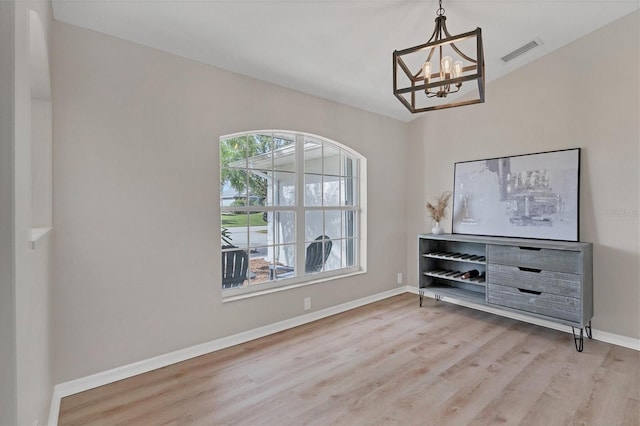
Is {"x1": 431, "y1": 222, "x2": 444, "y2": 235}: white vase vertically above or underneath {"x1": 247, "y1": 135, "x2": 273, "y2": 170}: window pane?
underneath

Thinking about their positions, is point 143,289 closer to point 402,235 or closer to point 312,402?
point 312,402

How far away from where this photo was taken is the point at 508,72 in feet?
12.2

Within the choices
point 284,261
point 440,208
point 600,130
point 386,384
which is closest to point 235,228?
point 284,261

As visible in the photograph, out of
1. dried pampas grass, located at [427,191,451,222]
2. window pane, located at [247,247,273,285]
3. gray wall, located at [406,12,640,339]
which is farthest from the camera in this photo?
dried pampas grass, located at [427,191,451,222]

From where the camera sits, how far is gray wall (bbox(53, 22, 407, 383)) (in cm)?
223

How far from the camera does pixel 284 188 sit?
354 centimetres

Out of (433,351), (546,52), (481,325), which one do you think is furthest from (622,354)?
(546,52)

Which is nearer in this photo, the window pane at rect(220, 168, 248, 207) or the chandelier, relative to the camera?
the chandelier

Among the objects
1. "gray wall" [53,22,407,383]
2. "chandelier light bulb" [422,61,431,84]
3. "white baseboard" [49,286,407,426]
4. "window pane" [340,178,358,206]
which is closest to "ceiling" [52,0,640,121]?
"gray wall" [53,22,407,383]

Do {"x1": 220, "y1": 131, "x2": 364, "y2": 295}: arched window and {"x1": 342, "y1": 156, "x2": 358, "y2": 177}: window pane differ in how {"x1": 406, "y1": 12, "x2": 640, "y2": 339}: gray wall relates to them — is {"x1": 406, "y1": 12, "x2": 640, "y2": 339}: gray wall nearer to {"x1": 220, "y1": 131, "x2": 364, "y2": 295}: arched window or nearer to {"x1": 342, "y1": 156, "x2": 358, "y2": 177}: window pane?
{"x1": 342, "y1": 156, "x2": 358, "y2": 177}: window pane

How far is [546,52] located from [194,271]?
420cm

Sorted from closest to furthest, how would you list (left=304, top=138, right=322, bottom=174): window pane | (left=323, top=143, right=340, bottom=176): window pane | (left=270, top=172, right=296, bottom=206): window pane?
(left=270, top=172, right=296, bottom=206): window pane → (left=304, top=138, right=322, bottom=174): window pane → (left=323, top=143, right=340, bottom=176): window pane

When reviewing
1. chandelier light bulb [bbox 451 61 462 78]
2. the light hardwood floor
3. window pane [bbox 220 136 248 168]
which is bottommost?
the light hardwood floor

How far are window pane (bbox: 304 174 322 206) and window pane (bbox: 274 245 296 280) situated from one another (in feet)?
1.89
